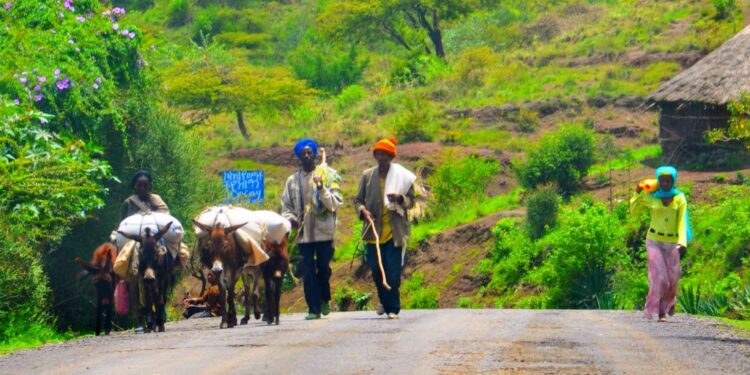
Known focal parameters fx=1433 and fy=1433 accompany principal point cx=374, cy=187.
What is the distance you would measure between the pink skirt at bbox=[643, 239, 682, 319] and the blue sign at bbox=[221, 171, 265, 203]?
1871 cm

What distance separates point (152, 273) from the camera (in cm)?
1831

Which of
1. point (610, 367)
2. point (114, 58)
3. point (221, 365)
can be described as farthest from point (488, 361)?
point (114, 58)

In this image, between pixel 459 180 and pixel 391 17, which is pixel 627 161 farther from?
pixel 391 17

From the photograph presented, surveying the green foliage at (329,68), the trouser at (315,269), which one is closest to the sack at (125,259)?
the trouser at (315,269)

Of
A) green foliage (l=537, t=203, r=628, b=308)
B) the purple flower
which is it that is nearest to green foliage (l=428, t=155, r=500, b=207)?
green foliage (l=537, t=203, r=628, b=308)

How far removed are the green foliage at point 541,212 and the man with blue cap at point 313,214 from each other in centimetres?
1780

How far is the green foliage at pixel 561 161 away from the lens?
4119cm

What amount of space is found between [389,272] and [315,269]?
135 cm

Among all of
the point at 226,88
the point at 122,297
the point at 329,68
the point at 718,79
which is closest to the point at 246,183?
the point at 718,79

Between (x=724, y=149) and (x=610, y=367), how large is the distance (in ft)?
103

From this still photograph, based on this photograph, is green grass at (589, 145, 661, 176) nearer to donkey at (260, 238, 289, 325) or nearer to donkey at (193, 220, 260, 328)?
donkey at (260, 238, 289, 325)

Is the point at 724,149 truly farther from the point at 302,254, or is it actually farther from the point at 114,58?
the point at 302,254

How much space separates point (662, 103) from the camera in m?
43.5

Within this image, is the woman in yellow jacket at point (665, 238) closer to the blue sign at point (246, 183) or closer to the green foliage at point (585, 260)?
the green foliage at point (585, 260)
